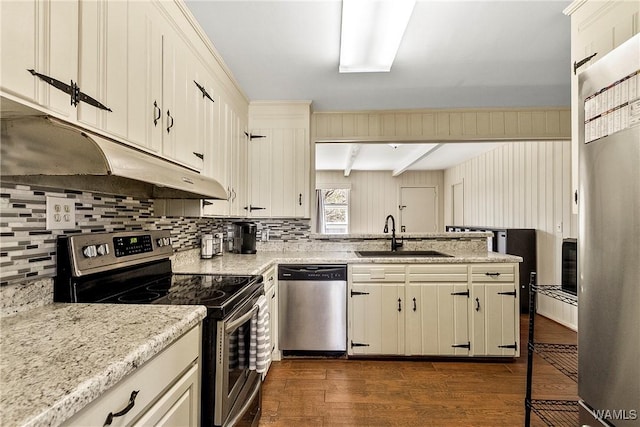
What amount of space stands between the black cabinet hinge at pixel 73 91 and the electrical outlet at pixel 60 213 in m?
0.48

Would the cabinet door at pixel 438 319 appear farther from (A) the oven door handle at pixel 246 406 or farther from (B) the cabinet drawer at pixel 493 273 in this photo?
(A) the oven door handle at pixel 246 406

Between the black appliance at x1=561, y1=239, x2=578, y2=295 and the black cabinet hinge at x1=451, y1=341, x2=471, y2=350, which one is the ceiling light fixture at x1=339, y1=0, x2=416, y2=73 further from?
the black cabinet hinge at x1=451, y1=341, x2=471, y2=350

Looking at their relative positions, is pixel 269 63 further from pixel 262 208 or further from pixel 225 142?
pixel 262 208

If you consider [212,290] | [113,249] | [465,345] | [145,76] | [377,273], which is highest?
[145,76]

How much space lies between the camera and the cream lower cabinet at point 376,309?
2.67 m

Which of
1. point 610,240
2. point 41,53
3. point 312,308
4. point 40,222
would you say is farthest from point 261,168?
point 610,240

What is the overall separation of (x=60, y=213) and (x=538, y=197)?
4.79 metres

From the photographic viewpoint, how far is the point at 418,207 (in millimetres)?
7914

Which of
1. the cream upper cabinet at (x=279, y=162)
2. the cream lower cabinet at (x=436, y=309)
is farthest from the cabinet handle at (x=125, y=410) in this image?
Result: the cream upper cabinet at (x=279, y=162)

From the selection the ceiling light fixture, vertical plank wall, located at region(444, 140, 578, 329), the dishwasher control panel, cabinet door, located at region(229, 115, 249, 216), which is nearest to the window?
vertical plank wall, located at region(444, 140, 578, 329)

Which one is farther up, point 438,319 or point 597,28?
point 597,28

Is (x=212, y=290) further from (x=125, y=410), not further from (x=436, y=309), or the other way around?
(x=436, y=309)

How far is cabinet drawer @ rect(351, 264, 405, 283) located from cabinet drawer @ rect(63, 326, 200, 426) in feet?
5.62

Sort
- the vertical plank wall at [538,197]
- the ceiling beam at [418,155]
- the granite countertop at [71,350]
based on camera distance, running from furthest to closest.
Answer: the ceiling beam at [418,155] → the vertical plank wall at [538,197] → the granite countertop at [71,350]
